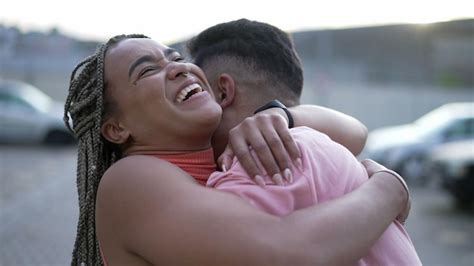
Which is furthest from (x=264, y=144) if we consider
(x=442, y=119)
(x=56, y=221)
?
(x=442, y=119)

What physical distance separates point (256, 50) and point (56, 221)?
26.7ft

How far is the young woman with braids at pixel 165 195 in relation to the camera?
149 centimetres

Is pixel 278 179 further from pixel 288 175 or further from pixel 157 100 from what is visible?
pixel 157 100

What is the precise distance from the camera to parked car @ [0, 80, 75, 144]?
57.1 feet

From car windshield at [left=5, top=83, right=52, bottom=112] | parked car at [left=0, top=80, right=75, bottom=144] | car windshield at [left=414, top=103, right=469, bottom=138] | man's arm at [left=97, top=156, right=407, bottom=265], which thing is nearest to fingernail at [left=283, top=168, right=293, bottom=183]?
man's arm at [left=97, top=156, right=407, bottom=265]

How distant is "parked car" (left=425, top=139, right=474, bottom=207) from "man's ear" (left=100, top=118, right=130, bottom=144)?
9663mm

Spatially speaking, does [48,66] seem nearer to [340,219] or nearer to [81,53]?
[81,53]

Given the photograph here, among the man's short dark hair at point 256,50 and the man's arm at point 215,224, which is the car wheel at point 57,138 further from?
the man's arm at point 215,224

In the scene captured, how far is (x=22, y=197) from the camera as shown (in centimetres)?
1131

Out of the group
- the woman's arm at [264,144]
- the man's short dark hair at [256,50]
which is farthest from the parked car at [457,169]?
the woman's arm at [264,144]

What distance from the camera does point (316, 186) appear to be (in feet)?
5.41

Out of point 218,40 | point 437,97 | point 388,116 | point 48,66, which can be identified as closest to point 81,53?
point 48,66

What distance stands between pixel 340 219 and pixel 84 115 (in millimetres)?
879

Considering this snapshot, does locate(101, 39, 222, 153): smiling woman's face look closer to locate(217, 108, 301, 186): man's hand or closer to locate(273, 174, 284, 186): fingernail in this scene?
locate(217, 108, 301, 186): man's hand
